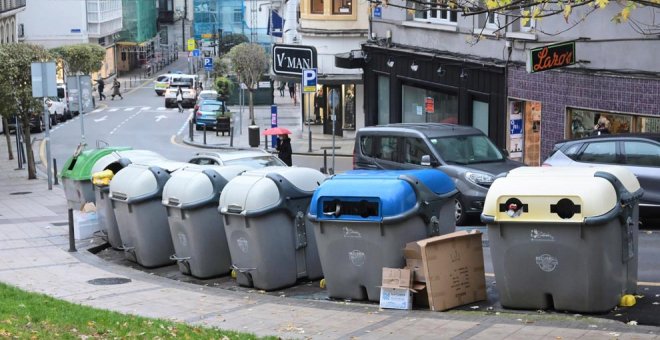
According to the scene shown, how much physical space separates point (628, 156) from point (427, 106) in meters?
14.3

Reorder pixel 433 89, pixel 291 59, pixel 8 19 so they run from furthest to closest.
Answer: pixel 8 19, pixel 433 89, pixel 291 59

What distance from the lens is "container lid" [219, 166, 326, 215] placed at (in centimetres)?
1442

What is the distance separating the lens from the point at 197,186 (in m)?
15.6

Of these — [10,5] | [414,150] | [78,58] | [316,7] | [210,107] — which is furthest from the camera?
[78,58]

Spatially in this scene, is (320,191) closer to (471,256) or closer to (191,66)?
(471,256)

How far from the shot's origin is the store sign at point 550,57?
23312mm

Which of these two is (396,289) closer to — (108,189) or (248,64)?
(108,189)

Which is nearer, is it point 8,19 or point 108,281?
point 108,281

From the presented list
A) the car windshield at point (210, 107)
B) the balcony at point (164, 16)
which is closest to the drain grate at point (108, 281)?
the car windshield at point (210, 107)

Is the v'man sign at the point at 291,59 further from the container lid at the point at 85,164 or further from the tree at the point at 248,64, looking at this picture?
the tree at the point at 248,64

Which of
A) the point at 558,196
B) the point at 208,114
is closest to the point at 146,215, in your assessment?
the point at 558,196

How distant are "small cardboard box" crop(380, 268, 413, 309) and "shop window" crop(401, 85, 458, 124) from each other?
1755 centimetres

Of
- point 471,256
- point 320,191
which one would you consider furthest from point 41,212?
point 471,256

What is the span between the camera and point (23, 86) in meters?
30.9
